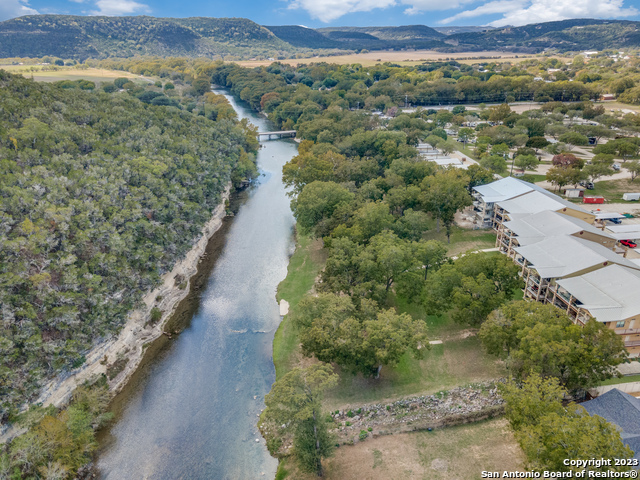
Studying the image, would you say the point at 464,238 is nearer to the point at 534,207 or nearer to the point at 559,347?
the point at 534,207

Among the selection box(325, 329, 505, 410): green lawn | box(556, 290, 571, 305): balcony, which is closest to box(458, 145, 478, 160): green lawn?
box(556, 290, 571, 305): balcony

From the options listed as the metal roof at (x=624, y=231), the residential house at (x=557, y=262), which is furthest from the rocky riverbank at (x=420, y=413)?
the metal roof at (x=624, y=231)

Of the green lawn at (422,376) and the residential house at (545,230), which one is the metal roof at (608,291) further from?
the green lawn at (422,376)

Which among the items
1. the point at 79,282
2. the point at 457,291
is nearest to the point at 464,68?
the point at 457,291

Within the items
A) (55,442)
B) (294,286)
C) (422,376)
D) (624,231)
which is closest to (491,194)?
(624,231)

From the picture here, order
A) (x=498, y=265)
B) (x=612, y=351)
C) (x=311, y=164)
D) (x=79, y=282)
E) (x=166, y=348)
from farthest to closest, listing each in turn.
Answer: (x=311, y=164) < (x=166, y=348) < (x=498, y=265) < (x=79, y=282) < (x=612, y=351)

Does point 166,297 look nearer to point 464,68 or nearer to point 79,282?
point 79,282
